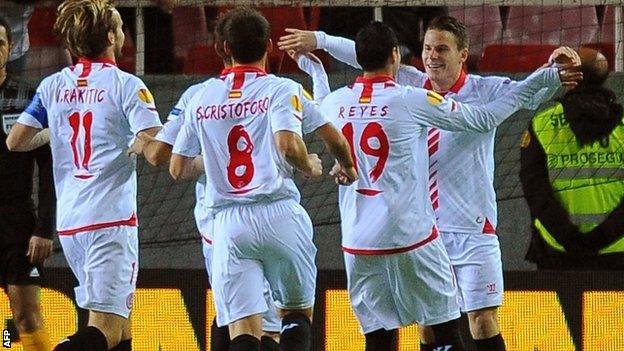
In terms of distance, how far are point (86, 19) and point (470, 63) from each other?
3.57 m

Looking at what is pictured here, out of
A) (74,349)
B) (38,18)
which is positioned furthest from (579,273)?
(38,18)

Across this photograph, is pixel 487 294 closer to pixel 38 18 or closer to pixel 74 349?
pixel 74 349

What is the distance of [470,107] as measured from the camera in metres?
6.47

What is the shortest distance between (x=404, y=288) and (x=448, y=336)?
0.30 metres

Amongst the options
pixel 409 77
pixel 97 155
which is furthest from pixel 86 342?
pixel 409 77

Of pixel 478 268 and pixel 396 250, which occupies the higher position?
pixel 396 250

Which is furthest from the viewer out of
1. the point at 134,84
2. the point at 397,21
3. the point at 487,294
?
the point at 397,21

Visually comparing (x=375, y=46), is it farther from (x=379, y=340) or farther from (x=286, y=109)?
(x=379, y=340)

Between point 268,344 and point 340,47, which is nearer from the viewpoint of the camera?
point 268,344

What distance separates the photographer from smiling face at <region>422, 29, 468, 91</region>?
22.9 ft

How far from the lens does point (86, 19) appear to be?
20.7 feet

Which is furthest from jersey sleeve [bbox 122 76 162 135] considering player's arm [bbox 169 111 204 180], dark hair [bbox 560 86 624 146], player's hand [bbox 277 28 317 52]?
dark hair [bbox 560 86 624 146]

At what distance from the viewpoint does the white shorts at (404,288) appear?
631cm

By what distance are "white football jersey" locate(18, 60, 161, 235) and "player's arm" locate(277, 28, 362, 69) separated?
89 centimetres
